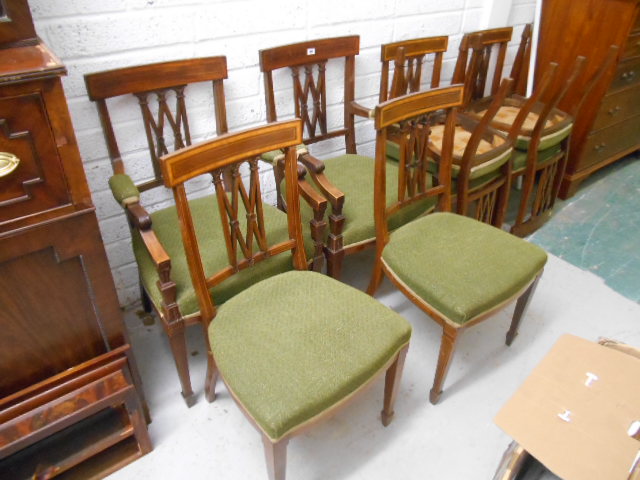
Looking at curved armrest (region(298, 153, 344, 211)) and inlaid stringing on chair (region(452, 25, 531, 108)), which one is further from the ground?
inlaid stringing on chair (region(452, 25, 531, 108))

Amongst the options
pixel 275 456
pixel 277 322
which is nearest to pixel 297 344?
pixel 277 322

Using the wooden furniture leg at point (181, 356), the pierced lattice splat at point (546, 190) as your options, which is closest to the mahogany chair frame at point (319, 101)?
the wooden furniture leg at point (181, 356)

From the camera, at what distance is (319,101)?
1.88 meters

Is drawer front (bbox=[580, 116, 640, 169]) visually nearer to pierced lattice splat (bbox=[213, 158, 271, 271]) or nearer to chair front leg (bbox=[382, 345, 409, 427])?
chair front leg (bbox=[382, 345, 409, 427])

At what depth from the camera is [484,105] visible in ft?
7.79

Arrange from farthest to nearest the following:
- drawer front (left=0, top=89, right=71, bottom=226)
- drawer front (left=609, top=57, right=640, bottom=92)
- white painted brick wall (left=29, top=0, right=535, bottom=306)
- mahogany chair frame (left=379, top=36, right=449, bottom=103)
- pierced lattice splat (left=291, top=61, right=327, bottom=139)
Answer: drawer front (left=609, top=57, right=640, bottom=92), mahogany chair frame (left=379, top=36, right=449, bottom=103), pierced lattice splat (left=291, top=61, right=327, bottom=139), white painted brick wall (left=29, top=0, right=535, bottom=306), drawer front (left=0, top=89, right=71, bottom=226)

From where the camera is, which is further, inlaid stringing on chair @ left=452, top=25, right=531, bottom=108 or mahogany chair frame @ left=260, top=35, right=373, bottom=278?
inlaid stringing on chair @ left=452, top=25, right=531, bottom=108

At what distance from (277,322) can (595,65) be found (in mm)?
2083

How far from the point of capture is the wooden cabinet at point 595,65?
2.19 meters

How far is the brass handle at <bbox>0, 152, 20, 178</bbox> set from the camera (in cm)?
82

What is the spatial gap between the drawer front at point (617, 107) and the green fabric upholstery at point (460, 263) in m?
1.34

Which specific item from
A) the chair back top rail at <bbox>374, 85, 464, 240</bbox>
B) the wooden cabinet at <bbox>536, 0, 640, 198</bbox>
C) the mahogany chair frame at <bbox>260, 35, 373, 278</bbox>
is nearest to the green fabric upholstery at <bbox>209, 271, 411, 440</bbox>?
the mahogany chair frame at <bbox>260, 35, 373, 278</bbox>

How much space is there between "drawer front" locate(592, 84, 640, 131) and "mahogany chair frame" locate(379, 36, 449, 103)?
929mm

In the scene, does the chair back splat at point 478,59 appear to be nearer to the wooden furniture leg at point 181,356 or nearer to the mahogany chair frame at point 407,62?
the mahogany chair frame at point 407,62
